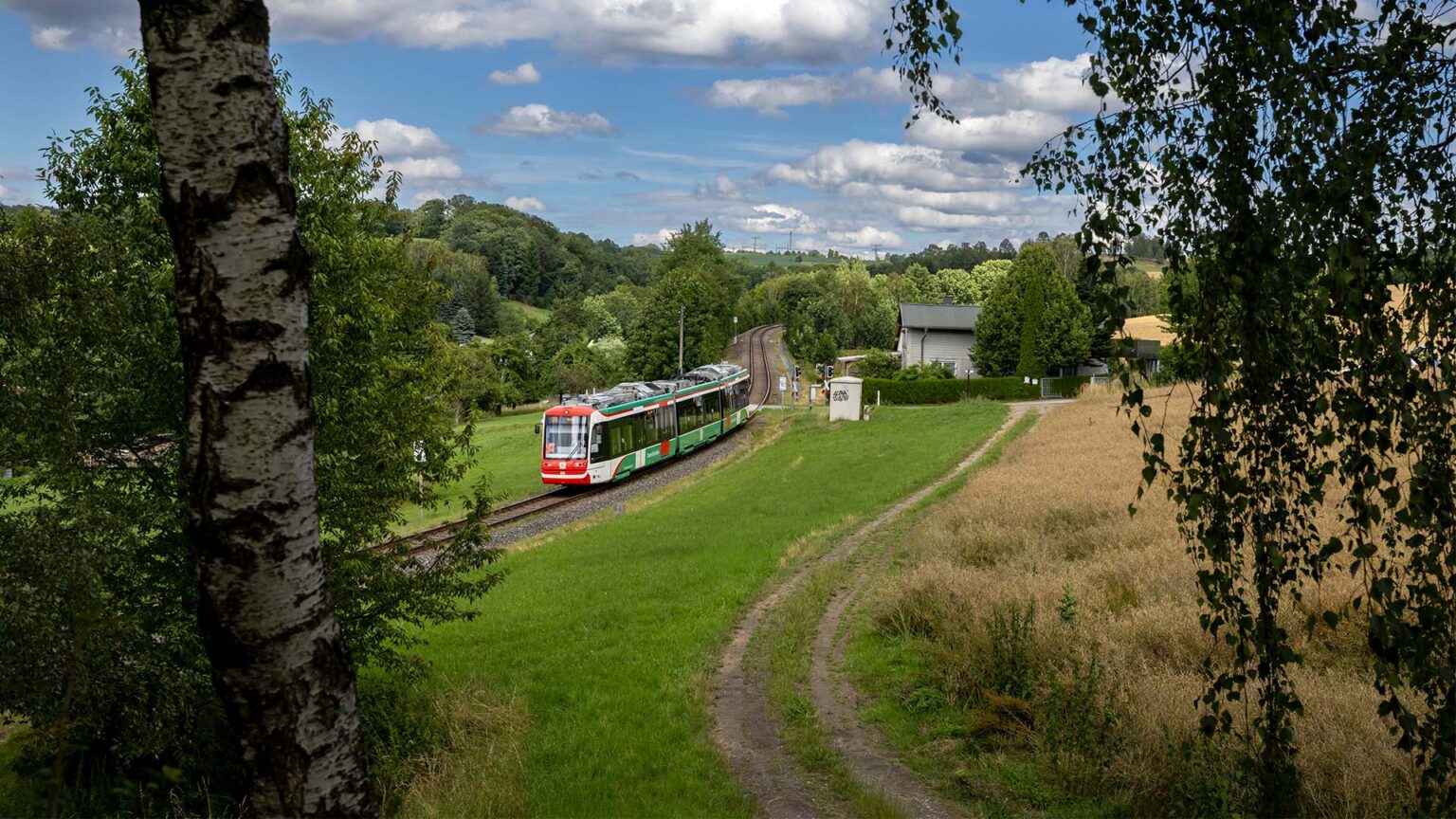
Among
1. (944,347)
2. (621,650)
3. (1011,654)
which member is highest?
(944,347)

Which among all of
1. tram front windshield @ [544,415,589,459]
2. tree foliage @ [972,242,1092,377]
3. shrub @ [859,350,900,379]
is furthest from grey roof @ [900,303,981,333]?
tram front windshield @ [544,415,589,459]

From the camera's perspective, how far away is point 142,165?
32.0 feet

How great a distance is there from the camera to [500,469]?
42.7m

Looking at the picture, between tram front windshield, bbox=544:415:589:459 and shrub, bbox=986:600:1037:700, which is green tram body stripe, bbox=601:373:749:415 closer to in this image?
tram front windshield, bbox=544:415:589:459

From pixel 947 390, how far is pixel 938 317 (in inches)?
740

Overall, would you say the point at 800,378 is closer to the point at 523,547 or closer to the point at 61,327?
the point at 523,547

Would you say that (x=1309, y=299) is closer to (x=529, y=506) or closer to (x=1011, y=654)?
(x=1011, y=654)

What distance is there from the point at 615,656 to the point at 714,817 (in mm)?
5378

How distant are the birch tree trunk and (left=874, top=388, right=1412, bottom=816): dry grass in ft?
20.3

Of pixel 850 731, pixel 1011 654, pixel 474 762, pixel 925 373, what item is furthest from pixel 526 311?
pixel 474 762

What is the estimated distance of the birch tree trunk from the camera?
11.1 ft

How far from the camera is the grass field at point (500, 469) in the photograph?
1280 inches

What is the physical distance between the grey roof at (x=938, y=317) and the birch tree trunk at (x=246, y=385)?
6720 cm

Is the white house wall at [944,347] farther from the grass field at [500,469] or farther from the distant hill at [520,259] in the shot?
the distant hill at [520,259]
